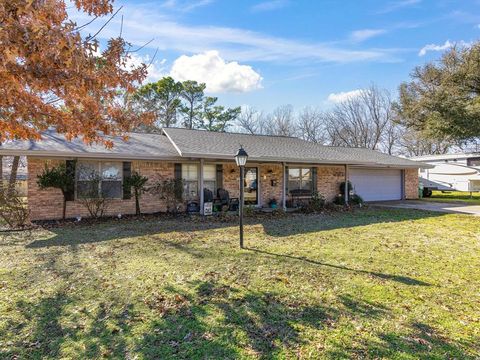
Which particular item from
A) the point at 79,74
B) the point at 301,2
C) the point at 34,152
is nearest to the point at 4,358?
the point at 79,74

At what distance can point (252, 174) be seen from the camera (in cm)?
1452

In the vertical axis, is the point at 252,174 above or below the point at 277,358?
above

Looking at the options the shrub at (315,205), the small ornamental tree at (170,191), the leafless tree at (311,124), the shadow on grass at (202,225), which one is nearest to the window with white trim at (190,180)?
the small ornamental tree at (170,191)

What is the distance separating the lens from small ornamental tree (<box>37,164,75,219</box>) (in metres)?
10.3

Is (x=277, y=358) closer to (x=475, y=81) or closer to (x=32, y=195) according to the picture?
(x=32, y=195)

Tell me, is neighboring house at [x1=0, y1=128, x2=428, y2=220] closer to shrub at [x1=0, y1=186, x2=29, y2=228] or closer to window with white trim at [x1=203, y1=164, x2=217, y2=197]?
window with white trim at [x1=203, y1=164, x2=217, y2=197]

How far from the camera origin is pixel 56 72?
3.60m

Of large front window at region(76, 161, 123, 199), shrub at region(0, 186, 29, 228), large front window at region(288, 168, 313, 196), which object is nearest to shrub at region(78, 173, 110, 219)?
large front window at region(76, 161, 123, 199)

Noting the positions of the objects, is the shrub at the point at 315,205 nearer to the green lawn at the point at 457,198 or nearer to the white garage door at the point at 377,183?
the white garage door at the point at 377,183

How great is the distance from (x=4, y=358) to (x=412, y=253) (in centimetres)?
683

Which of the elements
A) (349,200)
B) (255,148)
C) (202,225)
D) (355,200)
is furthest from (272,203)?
(202,225)

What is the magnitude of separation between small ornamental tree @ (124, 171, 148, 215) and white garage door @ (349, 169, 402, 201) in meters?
11.1

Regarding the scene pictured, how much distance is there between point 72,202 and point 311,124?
29189mm

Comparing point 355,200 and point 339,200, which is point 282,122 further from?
point 339,200
